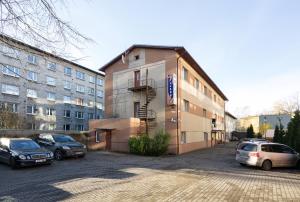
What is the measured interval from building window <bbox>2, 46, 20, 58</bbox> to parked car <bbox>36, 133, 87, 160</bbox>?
45.2ft

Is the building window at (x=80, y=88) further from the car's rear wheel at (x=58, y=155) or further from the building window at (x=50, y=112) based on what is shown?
the car's rear wheel at (x=58, y=155)

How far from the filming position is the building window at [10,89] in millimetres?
39656

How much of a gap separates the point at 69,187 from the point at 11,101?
109 feet

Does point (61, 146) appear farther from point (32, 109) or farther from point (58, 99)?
point (58, 99)

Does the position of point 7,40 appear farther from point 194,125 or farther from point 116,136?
point 194,125

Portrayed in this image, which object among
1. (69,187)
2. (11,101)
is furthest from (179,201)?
(11,101)

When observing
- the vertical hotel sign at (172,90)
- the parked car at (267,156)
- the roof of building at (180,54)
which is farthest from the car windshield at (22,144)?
the roof of building at (180,54)

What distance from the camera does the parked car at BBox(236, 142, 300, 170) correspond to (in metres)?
17.4

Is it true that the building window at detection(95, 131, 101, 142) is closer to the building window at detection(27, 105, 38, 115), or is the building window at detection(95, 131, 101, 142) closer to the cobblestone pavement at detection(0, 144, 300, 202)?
the cobblestone pavement at detection(0, 144, 300, 202)

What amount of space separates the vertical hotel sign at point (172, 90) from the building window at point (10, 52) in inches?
824

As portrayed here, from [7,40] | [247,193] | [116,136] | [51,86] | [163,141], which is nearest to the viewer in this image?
[7,40]

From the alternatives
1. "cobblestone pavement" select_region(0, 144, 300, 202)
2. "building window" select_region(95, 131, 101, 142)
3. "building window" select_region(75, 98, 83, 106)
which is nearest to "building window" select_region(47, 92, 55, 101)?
"building window" select_region(75, 98, 83, 106)

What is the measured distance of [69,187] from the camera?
10.6m

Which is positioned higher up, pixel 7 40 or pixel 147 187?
pixel 7 40
